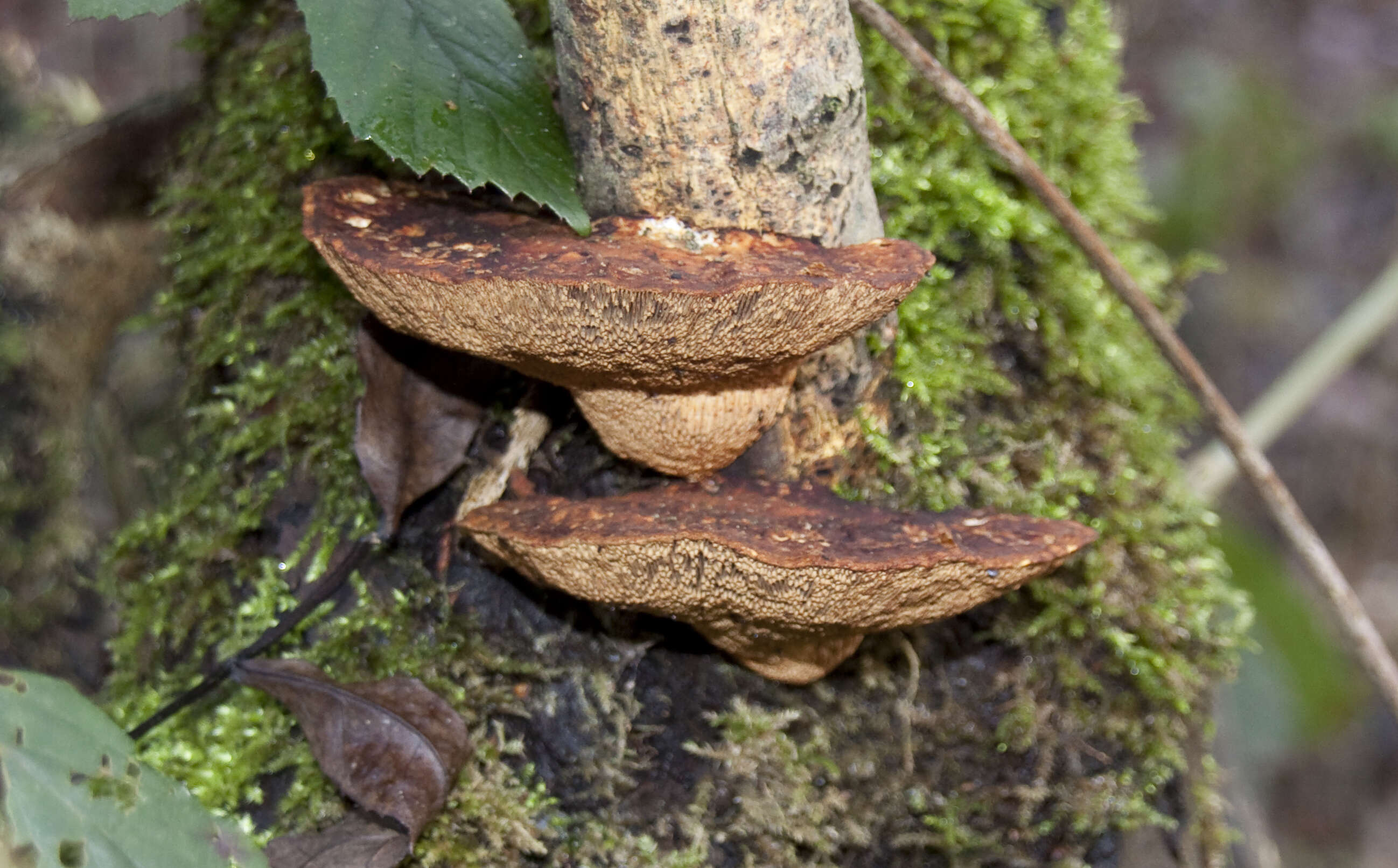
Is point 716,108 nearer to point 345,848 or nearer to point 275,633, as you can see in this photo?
point 275,633

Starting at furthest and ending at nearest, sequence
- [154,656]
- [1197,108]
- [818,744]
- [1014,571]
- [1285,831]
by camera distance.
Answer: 1. [1197,108]
2. [1285,831]
3. [154,656]
4. [818,744]
5. [1014,571]

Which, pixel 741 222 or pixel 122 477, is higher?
pixel 741 222

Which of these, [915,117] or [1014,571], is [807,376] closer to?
[1014,571]

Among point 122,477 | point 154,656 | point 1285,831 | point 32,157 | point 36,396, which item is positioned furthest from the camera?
point 1285,831

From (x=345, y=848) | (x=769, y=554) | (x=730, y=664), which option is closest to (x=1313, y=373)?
(x=730, y=664)

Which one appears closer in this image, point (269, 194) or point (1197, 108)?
point (269, 194)

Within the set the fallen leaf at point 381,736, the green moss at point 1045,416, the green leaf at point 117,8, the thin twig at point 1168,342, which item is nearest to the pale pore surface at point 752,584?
the fallen leaf at point 381,736


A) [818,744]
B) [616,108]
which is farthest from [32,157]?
[818,744]
